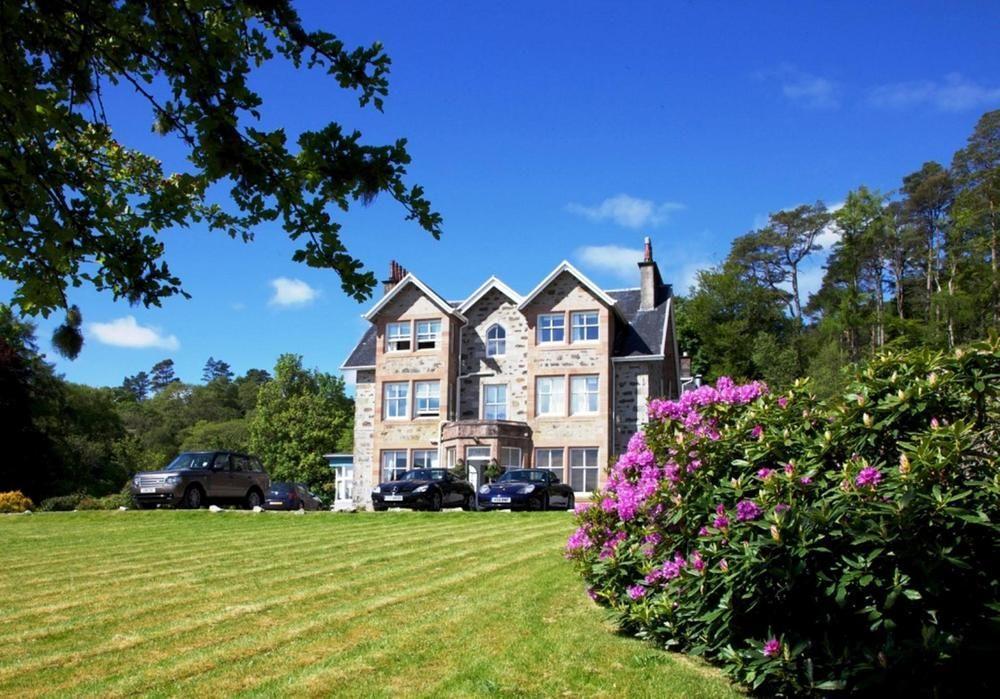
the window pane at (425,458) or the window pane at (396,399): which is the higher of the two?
the window pane at (396,399)

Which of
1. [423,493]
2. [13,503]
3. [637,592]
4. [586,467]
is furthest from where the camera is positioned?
[586,467]

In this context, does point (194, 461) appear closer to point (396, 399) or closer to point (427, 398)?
point (427, 398)

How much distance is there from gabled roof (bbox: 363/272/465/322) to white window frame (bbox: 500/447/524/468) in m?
7.04

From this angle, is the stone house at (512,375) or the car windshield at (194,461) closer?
the car windshield at (194,461)

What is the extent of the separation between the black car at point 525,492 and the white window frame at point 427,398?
456 inches

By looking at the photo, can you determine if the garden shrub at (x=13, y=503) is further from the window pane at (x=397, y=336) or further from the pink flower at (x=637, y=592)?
the pink flower at (x=637, y=592)

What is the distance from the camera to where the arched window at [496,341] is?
129ft

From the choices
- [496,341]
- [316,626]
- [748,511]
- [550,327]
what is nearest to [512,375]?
[496,341]

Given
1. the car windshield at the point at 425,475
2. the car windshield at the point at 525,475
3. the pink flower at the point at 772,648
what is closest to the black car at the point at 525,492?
the car windshield at the point at 525,475

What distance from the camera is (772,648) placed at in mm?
5441

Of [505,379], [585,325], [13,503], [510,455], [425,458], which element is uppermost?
[585,325]

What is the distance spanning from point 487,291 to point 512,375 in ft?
14.1

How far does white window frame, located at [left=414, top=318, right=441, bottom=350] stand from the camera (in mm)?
39375

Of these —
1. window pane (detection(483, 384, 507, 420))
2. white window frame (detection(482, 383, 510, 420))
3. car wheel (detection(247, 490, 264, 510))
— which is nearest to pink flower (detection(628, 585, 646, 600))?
car wheel (detection(247, 490, 264, 510))
